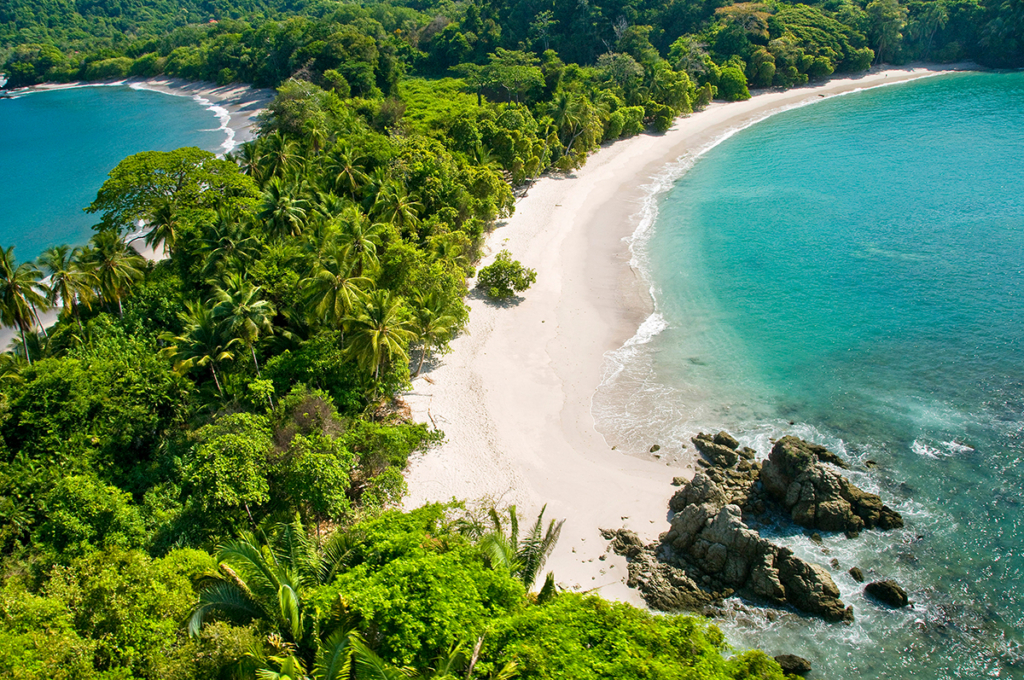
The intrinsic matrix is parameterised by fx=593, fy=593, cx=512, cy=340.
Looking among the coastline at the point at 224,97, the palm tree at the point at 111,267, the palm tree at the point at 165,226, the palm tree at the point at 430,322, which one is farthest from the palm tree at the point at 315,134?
the palm tree at the point at 430,322

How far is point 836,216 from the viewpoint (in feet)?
187

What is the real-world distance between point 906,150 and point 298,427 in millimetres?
76867

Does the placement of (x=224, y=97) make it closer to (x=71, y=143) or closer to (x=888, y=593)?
(x=71, y=143)

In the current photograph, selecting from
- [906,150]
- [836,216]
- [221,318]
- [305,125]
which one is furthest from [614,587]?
[906,150]

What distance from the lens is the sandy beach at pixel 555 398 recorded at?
27.9 m

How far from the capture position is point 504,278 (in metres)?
44.6

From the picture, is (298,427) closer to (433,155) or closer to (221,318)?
(221,318)

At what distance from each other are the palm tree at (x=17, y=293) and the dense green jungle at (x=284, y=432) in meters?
0.14

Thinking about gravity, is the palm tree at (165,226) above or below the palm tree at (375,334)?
above

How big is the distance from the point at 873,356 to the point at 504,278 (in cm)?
2539

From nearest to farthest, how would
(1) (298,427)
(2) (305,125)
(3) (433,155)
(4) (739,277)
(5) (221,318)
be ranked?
1. (1) (298,427)
2. (5) (221,318)
3. (4) (739,277)
4. (3) (433,155)
5. (2) (305,125)

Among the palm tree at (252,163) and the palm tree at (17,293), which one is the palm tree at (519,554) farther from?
the palm tree at (252,163)

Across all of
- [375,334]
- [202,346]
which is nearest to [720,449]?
[375,334]

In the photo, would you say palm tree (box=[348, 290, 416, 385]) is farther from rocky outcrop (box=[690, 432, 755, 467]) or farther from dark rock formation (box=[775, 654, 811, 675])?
dark rock formation (box=[775, 654, 811, 675])
